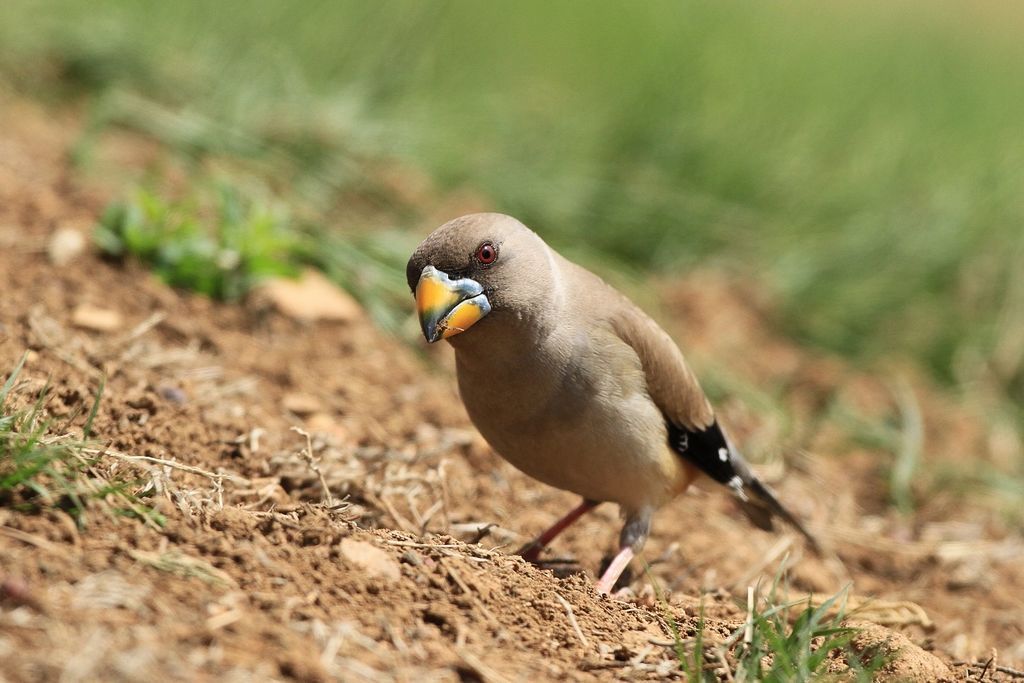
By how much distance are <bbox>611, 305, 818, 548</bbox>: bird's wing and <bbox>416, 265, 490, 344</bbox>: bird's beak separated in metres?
0.72

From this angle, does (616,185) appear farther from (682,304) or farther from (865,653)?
(865,653)

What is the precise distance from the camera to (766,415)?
712 cm

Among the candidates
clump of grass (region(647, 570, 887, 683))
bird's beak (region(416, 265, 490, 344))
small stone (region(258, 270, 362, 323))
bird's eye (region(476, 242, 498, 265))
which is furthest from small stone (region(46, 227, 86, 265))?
clump of grass (region(647, 570, 887, 683))

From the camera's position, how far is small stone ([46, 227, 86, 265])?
5914mm

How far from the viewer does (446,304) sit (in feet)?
13.6

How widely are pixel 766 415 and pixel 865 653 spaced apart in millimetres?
3377

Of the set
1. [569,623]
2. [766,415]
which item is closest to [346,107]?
[766,415]

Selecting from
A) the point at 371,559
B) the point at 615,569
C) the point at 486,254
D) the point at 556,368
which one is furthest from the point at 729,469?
the point at 371,559

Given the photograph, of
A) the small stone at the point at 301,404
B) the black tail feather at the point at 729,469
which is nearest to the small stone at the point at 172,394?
the small stone at the point at 301,404

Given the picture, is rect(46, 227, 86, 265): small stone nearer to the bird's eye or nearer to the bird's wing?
the bird's eye

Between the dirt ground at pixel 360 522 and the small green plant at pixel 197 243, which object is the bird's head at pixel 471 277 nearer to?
the dirt ground at pixel 360 522

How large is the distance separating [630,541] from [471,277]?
1287 mm

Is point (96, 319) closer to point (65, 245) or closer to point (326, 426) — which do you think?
point (65, 245)

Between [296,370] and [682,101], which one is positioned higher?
[682,101]
